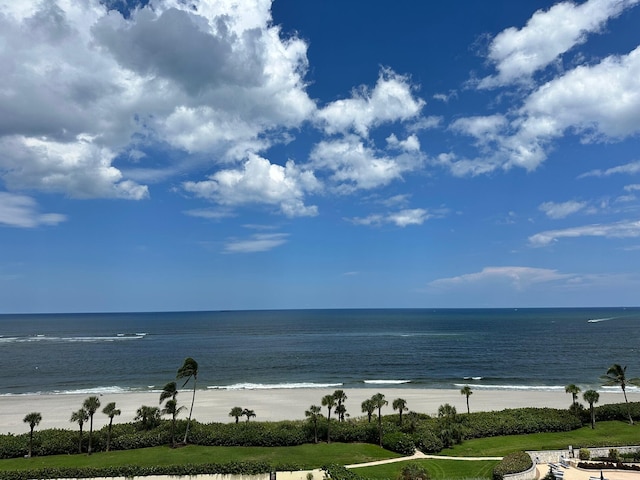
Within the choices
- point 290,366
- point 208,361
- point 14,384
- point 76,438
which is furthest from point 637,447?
point 14,384

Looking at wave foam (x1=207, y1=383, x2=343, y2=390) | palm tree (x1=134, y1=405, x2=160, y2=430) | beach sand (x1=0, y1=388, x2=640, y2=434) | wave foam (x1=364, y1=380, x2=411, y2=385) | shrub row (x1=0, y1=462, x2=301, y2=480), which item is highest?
palm tree (x1=134, y1=405, x2=160, y2=430)

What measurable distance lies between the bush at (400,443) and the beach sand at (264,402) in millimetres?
14797

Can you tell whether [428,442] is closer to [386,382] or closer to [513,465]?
[513,465]

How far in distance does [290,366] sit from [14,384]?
51.5 metres

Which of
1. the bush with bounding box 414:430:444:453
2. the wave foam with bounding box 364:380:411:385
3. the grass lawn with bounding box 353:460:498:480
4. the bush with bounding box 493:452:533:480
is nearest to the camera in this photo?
the bush with bounding box 493:452:533:480

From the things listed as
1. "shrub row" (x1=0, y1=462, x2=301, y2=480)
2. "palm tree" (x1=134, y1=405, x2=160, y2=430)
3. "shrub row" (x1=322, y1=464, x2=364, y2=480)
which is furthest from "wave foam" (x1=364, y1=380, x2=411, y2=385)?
"shrub row" (x1=0, y1=462, x2=301, y2=480)

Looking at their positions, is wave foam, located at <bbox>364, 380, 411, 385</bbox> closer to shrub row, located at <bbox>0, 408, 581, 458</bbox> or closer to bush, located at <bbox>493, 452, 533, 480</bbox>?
shrub row, located at <bbox>0, 408, 581, 458</bbox>

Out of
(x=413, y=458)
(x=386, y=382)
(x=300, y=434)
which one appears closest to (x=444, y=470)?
(x=413, y=458)

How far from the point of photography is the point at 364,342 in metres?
137

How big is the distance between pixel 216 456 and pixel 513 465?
851 inches

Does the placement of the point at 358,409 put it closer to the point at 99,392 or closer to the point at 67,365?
the point at 99,392

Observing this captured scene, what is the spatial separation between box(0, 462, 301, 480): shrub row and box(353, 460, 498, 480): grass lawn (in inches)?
240

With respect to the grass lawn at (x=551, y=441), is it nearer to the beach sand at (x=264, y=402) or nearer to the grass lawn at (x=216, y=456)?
the grass lawn at (x=216, y=456)

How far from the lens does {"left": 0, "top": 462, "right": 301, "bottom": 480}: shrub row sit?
2819 cm
